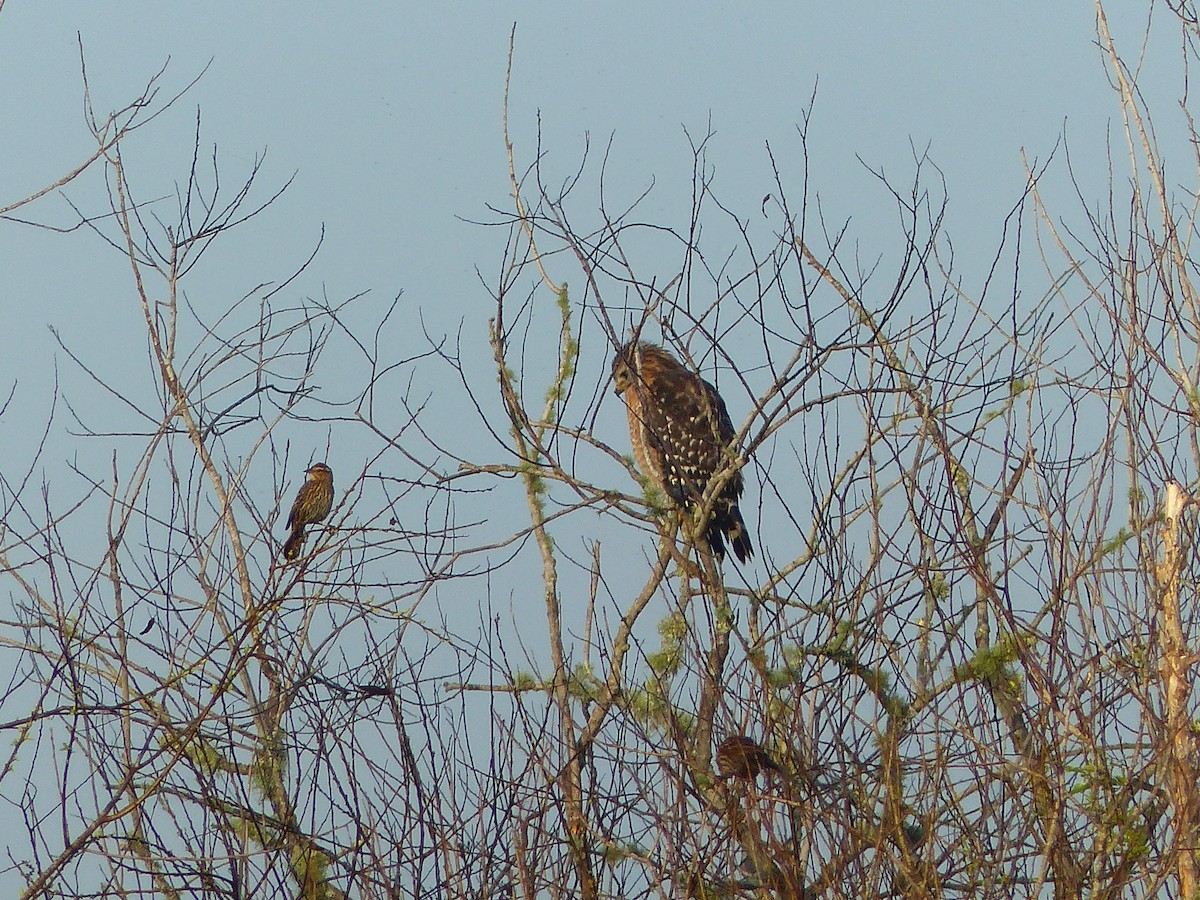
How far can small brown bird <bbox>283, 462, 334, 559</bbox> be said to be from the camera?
661 cm

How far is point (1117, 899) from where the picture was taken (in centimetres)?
333

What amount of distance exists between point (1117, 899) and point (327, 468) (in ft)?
14.8

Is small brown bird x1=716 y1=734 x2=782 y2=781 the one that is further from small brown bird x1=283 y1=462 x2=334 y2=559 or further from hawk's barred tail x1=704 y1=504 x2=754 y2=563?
small brown bird x1=283 y1=462 x2=334 y2=559

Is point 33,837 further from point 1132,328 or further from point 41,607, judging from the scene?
point 1132,328

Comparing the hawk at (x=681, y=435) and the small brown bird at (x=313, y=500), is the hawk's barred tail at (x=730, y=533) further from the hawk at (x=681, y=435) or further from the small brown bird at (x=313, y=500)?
the small brown bird at (x=313, y=500)

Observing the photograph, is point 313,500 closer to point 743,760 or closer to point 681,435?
point 681,435

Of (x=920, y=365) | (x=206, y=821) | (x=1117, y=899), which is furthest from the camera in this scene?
(x=920, y=365)

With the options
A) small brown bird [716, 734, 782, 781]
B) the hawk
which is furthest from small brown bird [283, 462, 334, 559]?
small brown bird [716, 734, 782, 781]

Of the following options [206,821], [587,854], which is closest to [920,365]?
[587,854]

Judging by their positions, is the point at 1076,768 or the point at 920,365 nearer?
the point at 1076,768

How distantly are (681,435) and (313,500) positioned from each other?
1.84 m

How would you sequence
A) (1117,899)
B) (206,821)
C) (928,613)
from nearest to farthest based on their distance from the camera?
(1117,899)
(206,821)
(928,613)

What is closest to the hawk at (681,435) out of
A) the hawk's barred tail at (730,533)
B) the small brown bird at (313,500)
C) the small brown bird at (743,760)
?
the hawk's barred tail at (730,533)

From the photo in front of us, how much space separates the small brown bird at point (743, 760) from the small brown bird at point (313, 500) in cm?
Result: 340
